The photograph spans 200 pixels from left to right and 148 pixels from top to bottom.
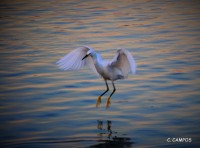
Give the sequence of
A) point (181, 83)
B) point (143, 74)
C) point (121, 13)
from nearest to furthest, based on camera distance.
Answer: point (181, 83) < point (143, 74) < point (121, 13)

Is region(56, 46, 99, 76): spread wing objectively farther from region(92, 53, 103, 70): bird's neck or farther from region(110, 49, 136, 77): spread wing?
region(110, 49, 136, 77): spread wing

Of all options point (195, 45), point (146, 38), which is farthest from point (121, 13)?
point (195, 45)

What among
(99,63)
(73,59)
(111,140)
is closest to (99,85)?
(73,59)

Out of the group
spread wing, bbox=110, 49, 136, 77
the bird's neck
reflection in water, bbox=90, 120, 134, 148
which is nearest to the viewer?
reflection in water, bbox=90, 120, 134, 148

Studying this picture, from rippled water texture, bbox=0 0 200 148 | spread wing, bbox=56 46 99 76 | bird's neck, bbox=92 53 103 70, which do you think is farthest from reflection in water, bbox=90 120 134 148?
spread wing, bbox=56 46 99 76

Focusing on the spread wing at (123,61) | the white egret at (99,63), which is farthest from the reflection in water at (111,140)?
the spread wing at (123,61)

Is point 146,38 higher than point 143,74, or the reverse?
point 146,38

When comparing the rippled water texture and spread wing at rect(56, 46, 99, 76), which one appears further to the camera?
spread wing at rect(56, 46, 99, 76)

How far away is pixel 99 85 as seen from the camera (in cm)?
1240

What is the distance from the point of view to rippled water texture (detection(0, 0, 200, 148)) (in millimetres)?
9445

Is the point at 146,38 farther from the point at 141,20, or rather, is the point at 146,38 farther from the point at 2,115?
the point at 2,115

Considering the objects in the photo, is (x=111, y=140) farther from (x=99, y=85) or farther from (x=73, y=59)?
(x=99, y=85)

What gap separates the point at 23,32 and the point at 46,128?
10.3 m

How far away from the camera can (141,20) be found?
2103 centimetres
